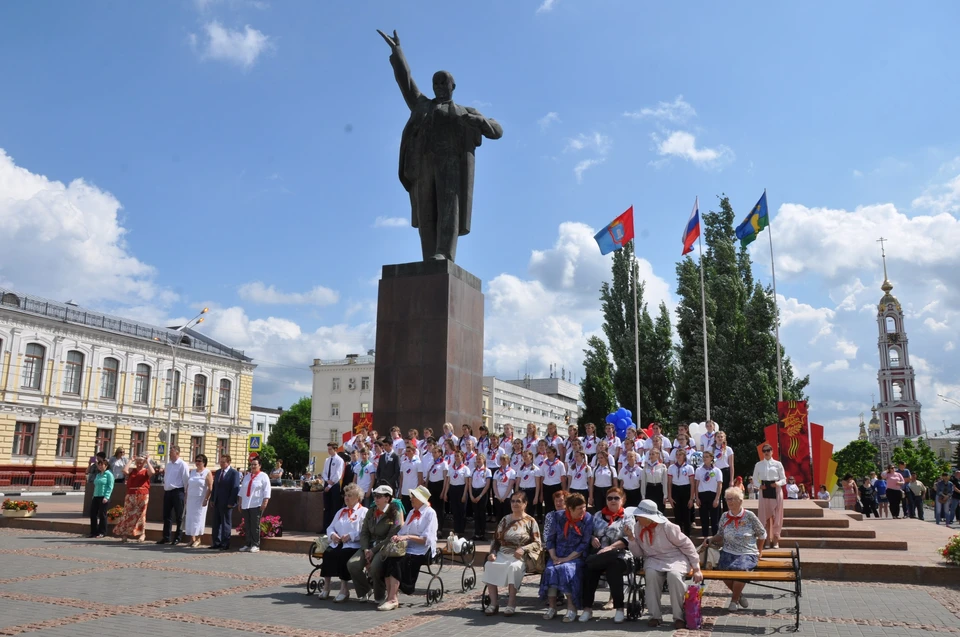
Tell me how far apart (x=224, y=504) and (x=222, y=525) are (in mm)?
360

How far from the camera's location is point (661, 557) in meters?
7.59

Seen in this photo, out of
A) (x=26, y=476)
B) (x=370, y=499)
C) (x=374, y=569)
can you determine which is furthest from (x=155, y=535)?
(x=26, y=476)

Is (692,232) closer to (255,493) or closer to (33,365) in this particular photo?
(255,493)

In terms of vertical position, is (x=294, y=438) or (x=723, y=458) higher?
(x=294, y=438)

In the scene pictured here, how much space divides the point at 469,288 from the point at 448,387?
2528mm

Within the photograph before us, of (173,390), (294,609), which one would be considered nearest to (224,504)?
(294,609)

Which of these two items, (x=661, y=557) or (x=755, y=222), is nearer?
(x=661, y=557)

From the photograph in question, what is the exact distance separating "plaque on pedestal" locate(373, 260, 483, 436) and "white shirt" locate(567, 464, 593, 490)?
3.45 metres

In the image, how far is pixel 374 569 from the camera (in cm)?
823

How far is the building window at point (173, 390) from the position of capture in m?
52.1

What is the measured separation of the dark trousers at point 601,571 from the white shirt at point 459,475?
17.2ft

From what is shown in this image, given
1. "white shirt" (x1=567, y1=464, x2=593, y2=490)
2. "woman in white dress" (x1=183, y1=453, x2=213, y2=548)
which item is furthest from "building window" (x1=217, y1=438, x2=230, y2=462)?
"white shirt" (x1=567, y1=464, x2=593, y2=490)

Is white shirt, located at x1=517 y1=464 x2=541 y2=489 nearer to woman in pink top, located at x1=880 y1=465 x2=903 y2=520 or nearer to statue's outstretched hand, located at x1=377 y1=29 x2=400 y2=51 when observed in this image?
statue's outstretched hand, located at x1=377 y1=29 x2=400 y2=51

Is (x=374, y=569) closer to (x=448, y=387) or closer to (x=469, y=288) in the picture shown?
(x=448, y=387)
